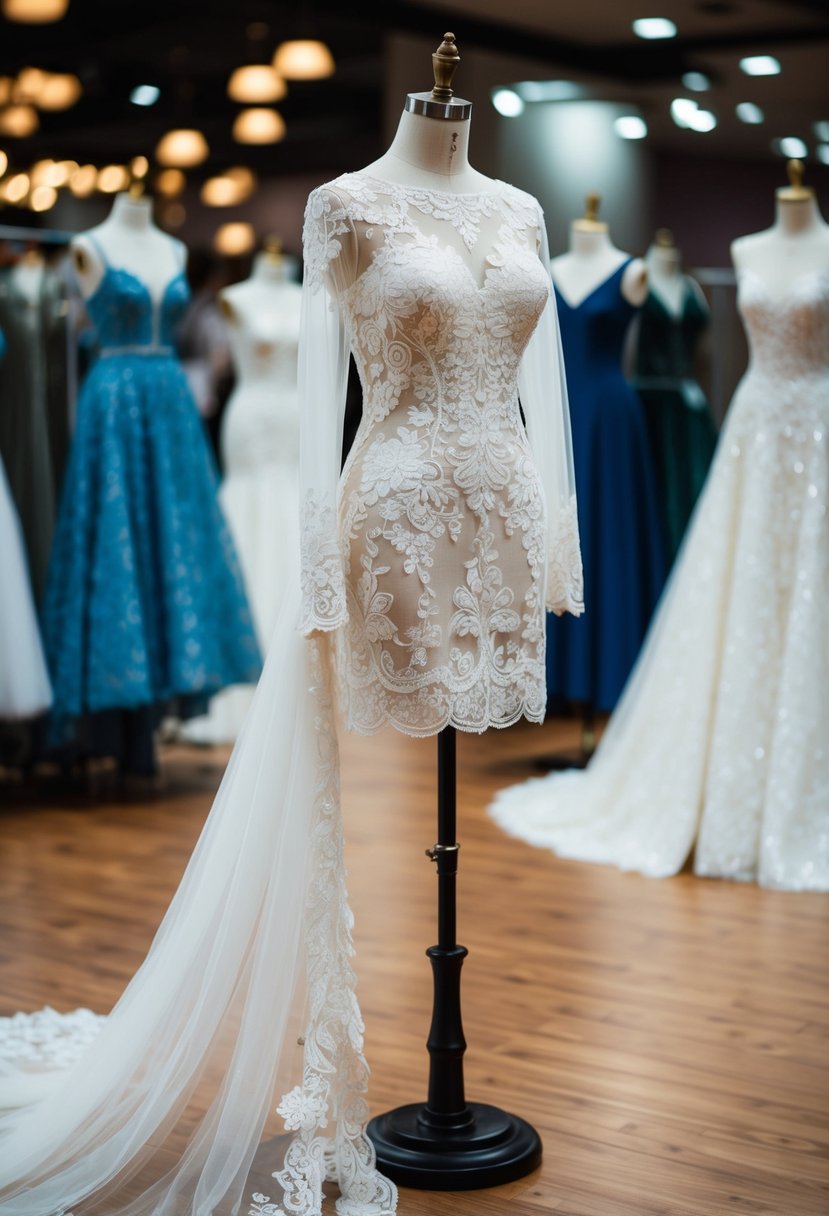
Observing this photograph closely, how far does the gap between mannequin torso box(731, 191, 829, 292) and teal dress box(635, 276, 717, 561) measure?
1.69 meters

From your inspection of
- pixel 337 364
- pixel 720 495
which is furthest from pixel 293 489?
pixel 337 364

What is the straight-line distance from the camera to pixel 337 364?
8.30 feet

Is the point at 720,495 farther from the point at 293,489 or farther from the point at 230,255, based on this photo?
the point at 230,255

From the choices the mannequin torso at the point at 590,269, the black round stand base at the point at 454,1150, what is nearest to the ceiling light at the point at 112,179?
the mannequin torso at the point at 590,269

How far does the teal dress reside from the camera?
6.56 metres

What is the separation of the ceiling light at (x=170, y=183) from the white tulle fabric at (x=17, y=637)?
2275mm

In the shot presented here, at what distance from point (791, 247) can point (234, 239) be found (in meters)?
3.16

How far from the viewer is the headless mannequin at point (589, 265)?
562 centimetres

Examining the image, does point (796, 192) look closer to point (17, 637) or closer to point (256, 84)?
point (17, 637)

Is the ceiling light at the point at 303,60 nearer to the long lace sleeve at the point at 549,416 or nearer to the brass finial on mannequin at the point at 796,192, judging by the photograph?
the brass finial on mannequin at the point at 796,192

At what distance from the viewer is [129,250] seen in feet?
18.0

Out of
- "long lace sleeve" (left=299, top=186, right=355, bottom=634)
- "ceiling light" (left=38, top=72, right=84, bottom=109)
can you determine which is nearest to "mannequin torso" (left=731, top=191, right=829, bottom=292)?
"long lace sleeve" (left=299, top=186, right=355, bottom=634)

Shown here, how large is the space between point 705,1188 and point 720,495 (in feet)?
8.43

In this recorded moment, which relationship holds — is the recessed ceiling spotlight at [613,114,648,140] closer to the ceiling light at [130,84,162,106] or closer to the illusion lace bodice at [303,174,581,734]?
the ceiling light at [130,84,162,106]
